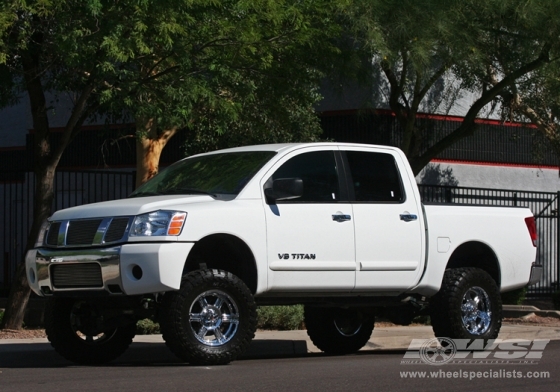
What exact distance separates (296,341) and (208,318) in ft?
9.97

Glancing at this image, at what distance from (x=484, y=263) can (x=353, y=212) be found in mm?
2126

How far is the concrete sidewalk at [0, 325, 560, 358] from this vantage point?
1230 cm

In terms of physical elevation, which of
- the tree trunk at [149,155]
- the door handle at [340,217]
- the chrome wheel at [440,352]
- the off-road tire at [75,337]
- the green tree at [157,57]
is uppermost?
the green tree at [157,57]

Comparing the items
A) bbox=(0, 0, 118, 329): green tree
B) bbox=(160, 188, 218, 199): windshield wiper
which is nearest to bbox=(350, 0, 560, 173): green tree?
bbox=(0, 0, 118, 329): green tree

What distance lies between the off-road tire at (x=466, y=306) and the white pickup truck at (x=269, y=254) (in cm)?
2

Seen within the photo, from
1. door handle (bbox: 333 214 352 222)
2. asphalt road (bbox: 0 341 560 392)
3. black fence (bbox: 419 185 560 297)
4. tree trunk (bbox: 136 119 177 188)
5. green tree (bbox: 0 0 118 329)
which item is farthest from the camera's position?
black fence (bbox: 419 185 560 297)

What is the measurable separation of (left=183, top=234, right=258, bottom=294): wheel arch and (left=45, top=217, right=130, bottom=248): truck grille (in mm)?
795

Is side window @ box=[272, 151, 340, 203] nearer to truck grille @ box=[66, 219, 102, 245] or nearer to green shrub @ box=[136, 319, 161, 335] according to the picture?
truck grille @ box=[66, 219, 102, 245]

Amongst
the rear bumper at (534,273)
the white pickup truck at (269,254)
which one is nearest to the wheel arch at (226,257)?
the white pickup truck at (269,254)

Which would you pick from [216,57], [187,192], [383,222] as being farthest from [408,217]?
[216,57]

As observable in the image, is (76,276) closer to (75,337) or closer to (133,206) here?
(133,206)

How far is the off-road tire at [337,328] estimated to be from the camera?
12516 millimetres

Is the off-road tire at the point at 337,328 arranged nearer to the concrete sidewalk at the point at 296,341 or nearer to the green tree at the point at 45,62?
the concrete sidewalk at the point at 296,341

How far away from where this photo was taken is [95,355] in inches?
432
